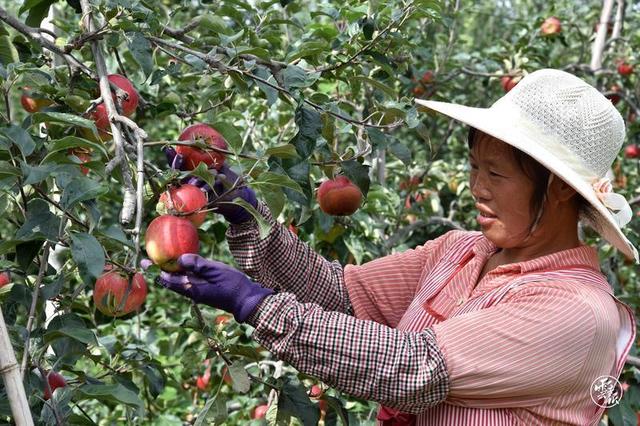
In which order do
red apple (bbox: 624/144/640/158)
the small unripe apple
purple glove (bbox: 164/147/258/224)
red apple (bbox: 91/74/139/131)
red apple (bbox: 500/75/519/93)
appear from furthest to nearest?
red apple (bbox: 624/144/640/158), red apple (bbox: 500/75/519/93), the small unripe apple, red apple (bbox: 91/74/139/131), purple glove (bbox: 164/147/258/224)

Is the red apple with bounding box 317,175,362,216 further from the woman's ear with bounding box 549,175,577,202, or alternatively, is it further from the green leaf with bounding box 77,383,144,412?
the green leaf with bounding box 77,383,144,412

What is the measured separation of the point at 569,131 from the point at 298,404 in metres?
0.76

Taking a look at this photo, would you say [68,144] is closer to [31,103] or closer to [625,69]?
[31,103]

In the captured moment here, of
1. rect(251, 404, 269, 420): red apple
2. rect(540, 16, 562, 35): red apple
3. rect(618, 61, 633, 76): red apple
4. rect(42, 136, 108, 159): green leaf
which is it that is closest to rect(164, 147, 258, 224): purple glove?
rect(42, 136, 108, 159): green leaf

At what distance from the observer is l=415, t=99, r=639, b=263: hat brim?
4.88ft

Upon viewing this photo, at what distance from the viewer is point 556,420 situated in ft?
4.91

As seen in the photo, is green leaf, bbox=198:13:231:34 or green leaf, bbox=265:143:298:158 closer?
green leaf, bbox=265:143:298:158

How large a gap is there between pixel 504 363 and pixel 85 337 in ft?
2.23

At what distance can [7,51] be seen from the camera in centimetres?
177

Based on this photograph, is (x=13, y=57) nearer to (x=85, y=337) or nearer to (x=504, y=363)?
(x=85, y=337)

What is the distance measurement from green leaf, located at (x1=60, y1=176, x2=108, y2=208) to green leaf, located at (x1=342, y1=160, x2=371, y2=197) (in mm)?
768

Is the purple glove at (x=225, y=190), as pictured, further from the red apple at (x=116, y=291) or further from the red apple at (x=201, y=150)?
the red apple at (x=116, y=291)

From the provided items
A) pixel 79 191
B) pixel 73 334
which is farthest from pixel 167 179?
pixel 73 334

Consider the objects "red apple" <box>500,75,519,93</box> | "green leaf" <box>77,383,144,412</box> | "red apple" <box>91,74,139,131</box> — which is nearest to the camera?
"green leaf" <box>77,383,144,412</box>
